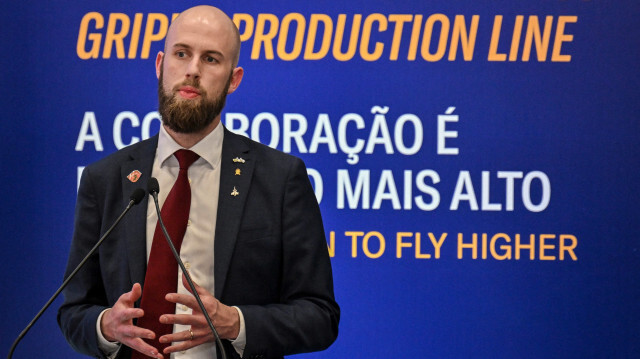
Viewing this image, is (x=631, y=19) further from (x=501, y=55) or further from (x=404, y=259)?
(x=404, y=259)

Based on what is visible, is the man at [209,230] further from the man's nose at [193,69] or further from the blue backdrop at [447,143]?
the blue backdrop at [447,143]

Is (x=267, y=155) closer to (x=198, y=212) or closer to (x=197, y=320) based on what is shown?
(x=198, y=212)

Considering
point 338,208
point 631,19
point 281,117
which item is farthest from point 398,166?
point 631,19

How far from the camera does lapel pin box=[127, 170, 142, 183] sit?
6.88ft

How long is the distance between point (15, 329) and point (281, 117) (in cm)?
159

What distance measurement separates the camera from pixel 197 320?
1.75 m

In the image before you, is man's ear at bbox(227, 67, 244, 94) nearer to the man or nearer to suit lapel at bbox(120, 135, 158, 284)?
the man

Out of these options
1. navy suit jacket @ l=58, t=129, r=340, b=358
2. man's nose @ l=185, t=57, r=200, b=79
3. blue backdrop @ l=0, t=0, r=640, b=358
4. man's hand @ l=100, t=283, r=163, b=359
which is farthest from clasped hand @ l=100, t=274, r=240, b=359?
blue backdrop @ l=0, t=0, r=640, b=358

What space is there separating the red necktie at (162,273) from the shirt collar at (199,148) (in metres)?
0.15

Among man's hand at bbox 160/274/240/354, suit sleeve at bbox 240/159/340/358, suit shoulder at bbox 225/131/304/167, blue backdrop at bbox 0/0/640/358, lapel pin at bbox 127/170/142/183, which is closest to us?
man's hand at bbox 160/274/240/354

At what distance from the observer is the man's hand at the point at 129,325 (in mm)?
1771

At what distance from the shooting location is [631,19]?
337 cm

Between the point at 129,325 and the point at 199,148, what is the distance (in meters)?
0.55

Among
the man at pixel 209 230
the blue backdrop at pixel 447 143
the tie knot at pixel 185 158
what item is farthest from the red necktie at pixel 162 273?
the blue backdrop at pixel 447 143
